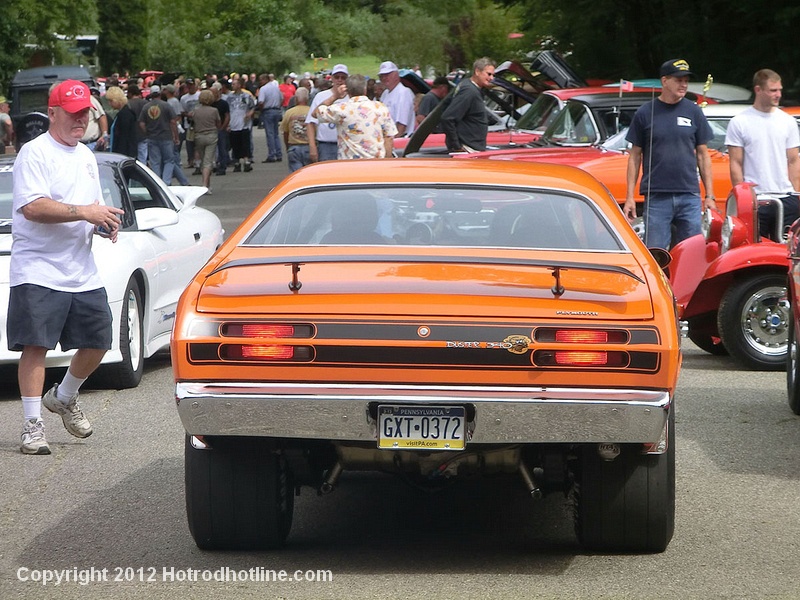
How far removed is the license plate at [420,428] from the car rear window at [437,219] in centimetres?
97

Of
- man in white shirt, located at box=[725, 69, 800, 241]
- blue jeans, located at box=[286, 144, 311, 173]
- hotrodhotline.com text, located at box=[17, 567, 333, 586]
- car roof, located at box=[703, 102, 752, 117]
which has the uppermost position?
man in white shirt, located at box=[725, 69, 800, 241]

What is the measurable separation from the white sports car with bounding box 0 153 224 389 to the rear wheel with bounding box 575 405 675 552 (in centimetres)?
422

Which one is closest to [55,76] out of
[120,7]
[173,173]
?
[173,173]

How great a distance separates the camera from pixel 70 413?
23.9ft

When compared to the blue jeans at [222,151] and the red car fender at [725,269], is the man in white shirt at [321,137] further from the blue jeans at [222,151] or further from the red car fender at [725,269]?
the blue jeans at [222,151]

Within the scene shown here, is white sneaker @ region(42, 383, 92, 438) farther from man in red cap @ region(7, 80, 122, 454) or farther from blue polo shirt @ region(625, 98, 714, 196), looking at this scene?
blue polo shirt @ region(625, 98, 714, 196)

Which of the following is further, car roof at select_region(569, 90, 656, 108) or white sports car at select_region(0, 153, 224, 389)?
car roof at select_region(569, 90, 656, 108)

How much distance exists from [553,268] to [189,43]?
78.8 metres

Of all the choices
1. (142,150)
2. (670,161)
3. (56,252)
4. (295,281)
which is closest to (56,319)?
(56,252)

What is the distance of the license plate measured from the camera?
15.5ft

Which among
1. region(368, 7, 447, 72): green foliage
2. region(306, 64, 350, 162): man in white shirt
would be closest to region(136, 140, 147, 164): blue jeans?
region(306, 64, 350, 162): man in white shirt

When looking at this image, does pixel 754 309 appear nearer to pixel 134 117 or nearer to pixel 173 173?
pixel 134 117

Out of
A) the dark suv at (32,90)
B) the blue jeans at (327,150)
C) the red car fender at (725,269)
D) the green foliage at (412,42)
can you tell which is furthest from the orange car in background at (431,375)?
the green foliage at (412,42)

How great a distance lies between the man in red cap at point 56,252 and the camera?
6828 mm
